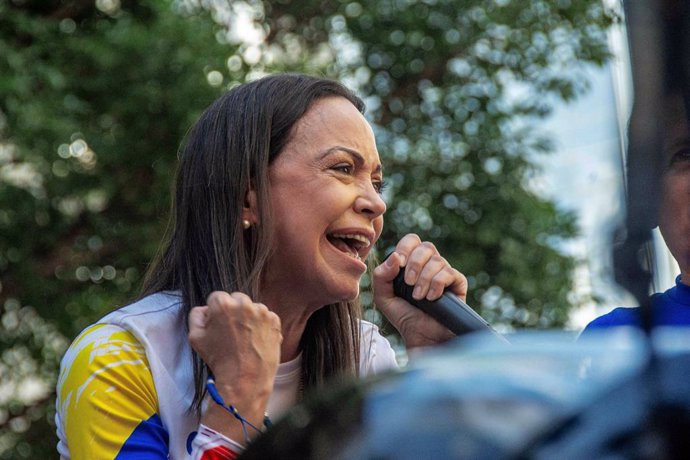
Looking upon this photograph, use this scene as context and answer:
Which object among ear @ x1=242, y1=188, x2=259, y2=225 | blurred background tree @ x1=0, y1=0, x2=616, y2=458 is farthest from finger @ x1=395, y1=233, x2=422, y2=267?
blurred background tree @ x1=0, y1=0, x2=616, y2=458

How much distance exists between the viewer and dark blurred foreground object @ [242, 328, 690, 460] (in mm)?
773

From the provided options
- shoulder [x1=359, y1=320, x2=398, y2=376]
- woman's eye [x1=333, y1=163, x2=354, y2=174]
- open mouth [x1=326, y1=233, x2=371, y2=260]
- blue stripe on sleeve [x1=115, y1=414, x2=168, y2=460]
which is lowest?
shoulder [x1=359, y1=320, x2=398, y2=376]

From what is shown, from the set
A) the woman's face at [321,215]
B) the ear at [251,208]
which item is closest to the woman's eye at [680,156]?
the woman's face at [321,215]

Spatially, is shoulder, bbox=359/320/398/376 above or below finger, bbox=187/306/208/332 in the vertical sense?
below

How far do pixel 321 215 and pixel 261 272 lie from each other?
0.57ft

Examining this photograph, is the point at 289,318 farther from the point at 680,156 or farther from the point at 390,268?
the point at 680,156

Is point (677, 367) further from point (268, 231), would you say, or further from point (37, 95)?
point (37, 95)

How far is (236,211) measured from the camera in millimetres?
2283

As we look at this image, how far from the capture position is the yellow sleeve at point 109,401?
192cm

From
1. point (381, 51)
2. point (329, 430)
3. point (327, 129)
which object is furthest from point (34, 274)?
point (329, 430)

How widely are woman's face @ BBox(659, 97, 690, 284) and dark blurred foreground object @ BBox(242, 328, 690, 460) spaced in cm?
9

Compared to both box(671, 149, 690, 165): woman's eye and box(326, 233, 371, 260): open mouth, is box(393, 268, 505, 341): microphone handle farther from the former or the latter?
box(671, 149, 690, 165): woman's eye

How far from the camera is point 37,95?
587cm

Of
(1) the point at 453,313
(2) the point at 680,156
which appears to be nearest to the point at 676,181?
(2) the point at 680,156
